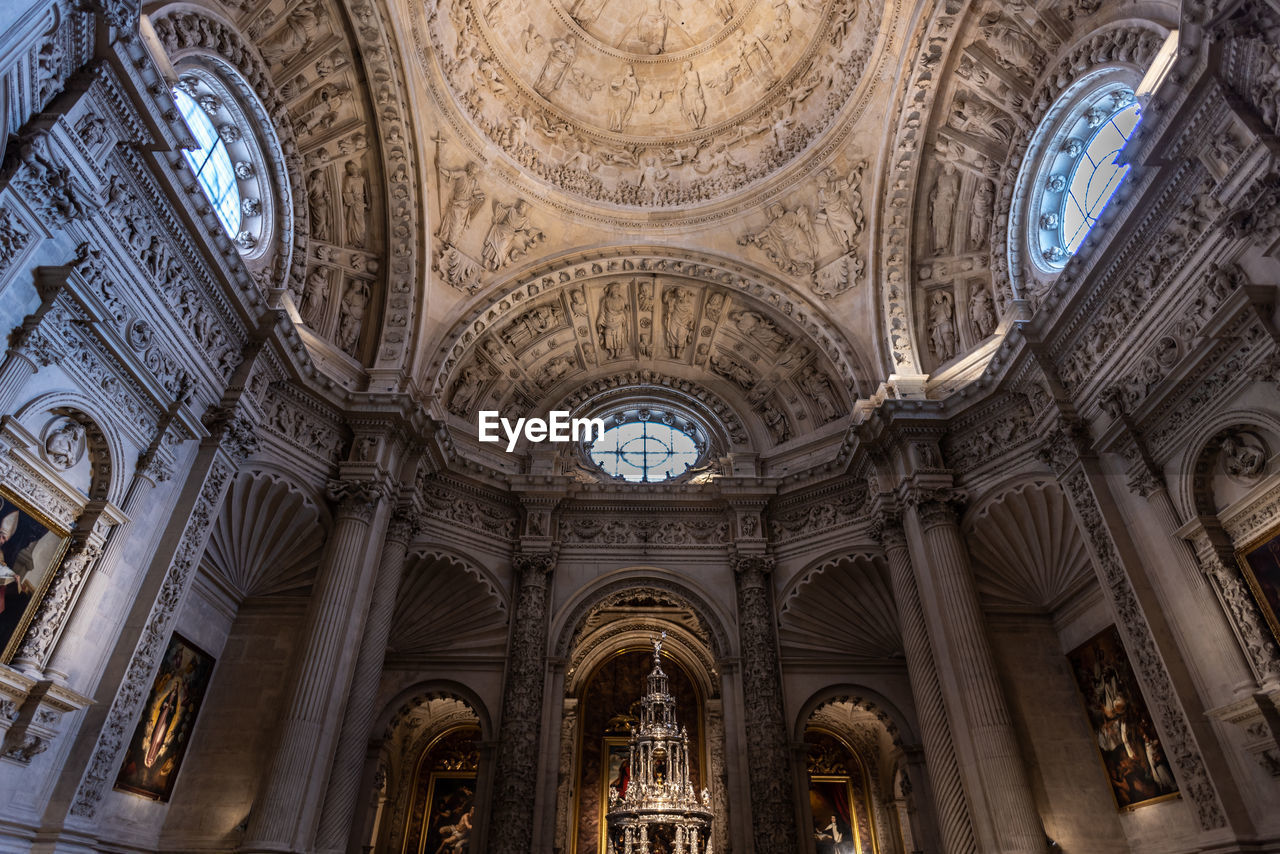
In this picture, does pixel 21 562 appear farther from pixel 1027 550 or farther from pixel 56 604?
pixel 1027 550

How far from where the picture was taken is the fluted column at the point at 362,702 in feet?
32.4

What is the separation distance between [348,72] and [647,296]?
7.23m

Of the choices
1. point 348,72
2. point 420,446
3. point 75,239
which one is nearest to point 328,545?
point 420,446

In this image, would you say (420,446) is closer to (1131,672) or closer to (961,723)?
(961,723)

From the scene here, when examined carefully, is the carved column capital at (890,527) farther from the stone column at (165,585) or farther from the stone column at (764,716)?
the stone column at (165,585)

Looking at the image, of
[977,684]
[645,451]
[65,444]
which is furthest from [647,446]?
[65,444]

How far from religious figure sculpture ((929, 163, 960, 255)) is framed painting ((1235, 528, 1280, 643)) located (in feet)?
26.5

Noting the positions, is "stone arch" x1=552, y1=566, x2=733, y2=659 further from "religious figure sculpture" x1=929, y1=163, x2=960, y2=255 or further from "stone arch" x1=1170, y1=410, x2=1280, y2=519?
"religious figure sculpture" x1=929, y1=163, x2=960, y2=255

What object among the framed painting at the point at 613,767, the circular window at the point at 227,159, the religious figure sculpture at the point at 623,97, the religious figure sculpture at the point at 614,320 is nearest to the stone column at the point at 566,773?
the framed painting at the point at 613,767

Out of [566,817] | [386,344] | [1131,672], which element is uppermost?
[386,344]

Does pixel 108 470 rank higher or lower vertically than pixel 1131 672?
higher

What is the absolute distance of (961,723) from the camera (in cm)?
1025

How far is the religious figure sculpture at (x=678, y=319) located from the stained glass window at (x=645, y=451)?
184 cm

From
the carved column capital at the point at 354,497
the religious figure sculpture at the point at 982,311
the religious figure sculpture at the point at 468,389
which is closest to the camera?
the carved column capital at the point at 354,497
